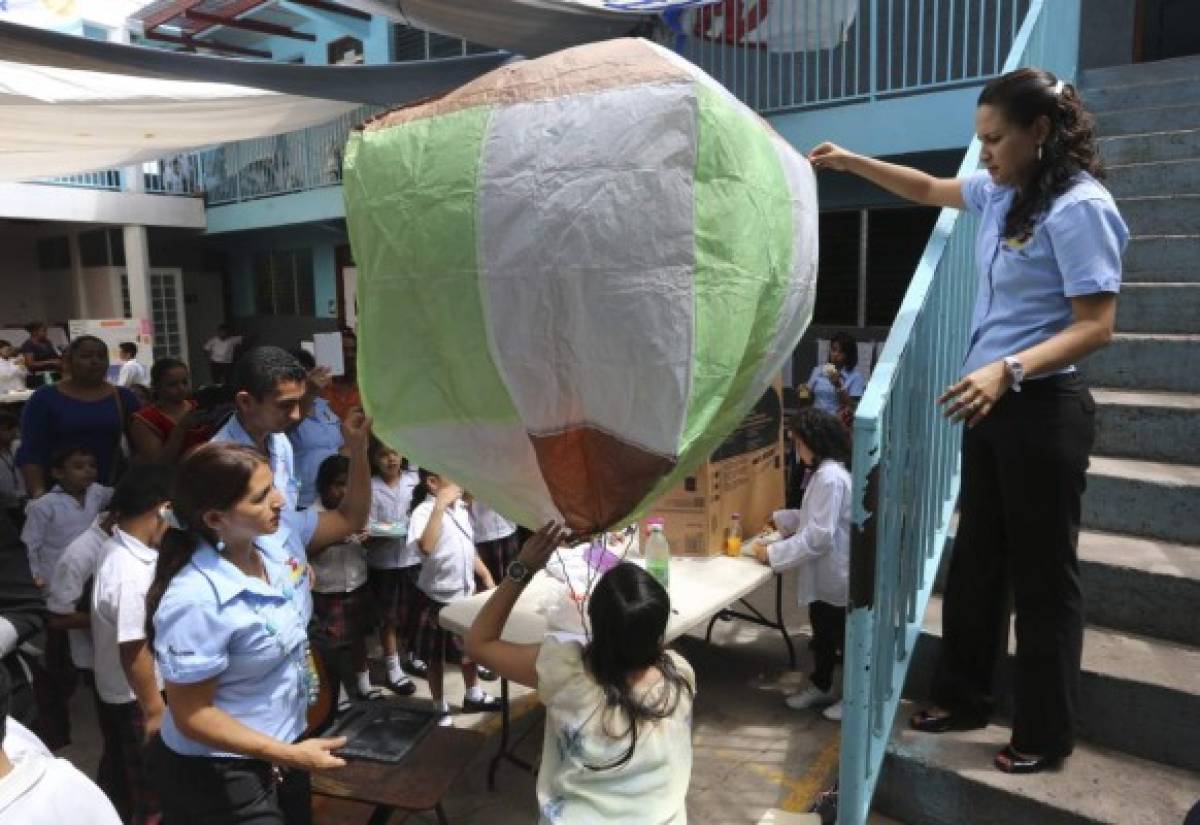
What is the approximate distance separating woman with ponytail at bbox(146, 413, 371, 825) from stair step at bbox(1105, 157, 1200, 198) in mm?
4083

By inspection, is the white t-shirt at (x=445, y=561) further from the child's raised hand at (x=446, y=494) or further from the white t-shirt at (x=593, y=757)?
the white t-shirt at (x=593, y=757)

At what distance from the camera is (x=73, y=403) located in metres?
4.20

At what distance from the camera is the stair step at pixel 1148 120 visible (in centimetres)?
431

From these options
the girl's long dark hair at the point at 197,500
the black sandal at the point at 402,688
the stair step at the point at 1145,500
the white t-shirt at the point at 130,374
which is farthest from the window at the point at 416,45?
the girl's long dark hair at the point at 197,500

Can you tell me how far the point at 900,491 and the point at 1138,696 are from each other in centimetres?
89

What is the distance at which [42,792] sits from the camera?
128 centimetres

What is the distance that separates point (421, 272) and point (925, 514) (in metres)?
1.96

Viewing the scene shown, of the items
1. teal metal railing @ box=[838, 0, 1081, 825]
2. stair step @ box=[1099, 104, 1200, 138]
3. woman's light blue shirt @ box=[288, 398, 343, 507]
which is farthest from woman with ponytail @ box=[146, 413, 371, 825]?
stair step @ box=[1099, 104, 1200, 138]

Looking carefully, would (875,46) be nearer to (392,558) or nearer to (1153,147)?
(1153,147)

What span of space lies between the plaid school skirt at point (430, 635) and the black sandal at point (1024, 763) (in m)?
2.41

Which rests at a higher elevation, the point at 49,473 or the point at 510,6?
the point at 510,6

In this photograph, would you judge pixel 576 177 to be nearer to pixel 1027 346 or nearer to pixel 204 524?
pixel 204 524

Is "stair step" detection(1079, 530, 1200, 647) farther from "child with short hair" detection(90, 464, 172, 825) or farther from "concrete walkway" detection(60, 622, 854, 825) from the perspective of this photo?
"child with short hair" detection(90, 464, 172, 825)

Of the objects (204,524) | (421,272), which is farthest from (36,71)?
(421,272)
